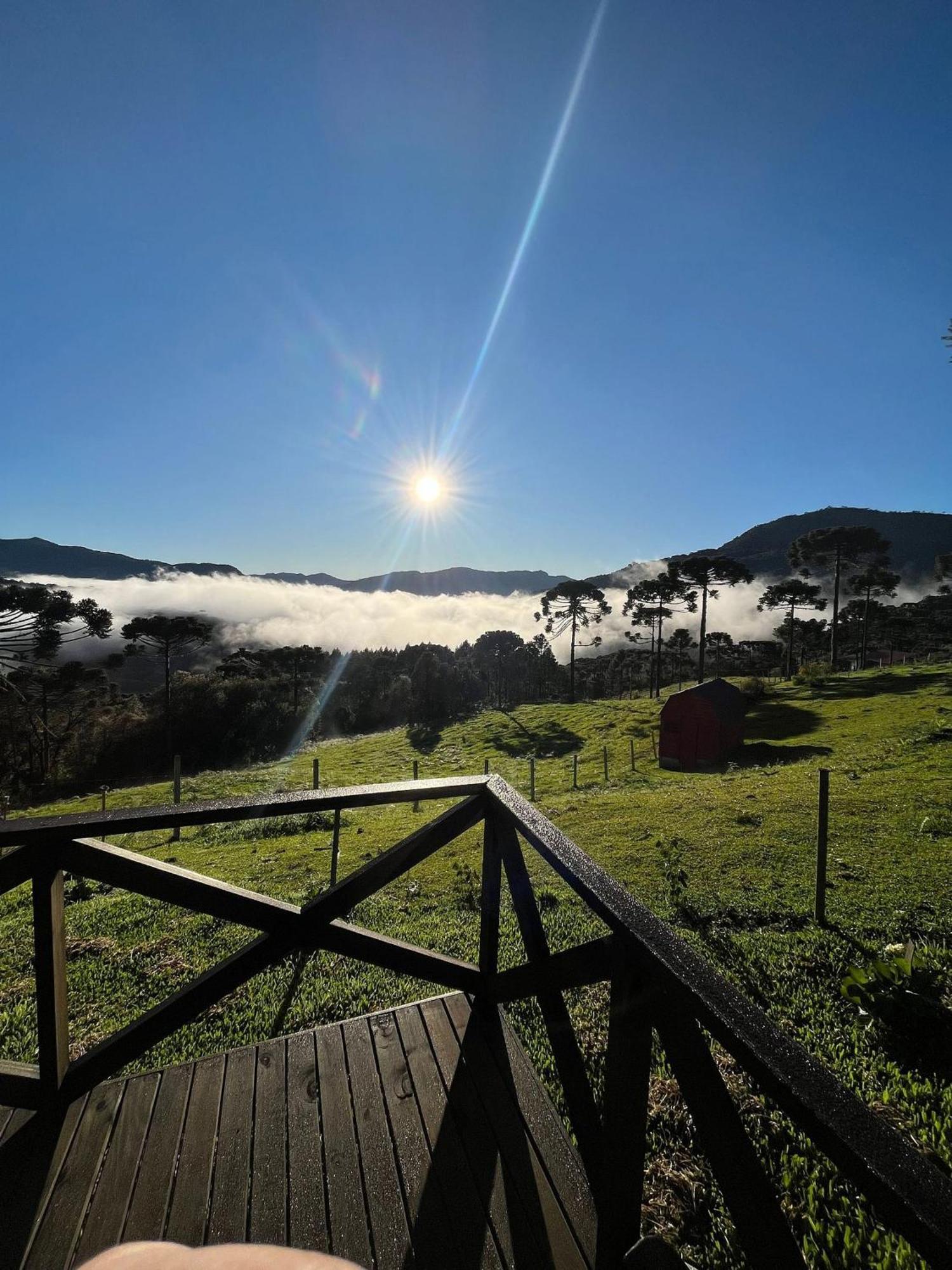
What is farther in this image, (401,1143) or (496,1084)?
(496,1084)

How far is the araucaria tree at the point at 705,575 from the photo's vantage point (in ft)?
151

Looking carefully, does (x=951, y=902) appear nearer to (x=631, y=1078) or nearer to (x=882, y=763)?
(x=631, y=1078)

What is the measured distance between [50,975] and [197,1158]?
3.32 feet

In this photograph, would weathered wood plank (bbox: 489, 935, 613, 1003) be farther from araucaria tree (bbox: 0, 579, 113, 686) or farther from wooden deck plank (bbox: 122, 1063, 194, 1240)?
araucaria tree (bbox: 0, 579, 113, 686)

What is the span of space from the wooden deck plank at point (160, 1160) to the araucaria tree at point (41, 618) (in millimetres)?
23521

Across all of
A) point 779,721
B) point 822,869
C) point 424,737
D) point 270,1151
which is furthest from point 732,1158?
point 424,737

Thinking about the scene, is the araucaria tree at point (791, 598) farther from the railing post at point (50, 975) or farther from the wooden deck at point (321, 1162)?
the railing post at point (50, 975)

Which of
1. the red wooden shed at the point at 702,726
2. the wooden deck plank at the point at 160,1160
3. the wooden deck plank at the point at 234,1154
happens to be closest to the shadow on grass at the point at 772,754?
the red wooden shed at the point at 702,726

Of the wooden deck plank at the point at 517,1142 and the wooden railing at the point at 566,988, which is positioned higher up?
the wooden railing at the point at 566,988

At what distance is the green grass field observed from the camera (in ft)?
9.52

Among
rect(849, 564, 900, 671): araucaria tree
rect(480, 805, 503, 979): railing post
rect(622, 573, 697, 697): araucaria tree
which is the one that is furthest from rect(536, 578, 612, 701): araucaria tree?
rect(480, 805, 503, 979): railing post

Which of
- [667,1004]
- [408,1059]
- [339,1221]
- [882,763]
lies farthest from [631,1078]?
[882,763]

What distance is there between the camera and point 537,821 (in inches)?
97.4

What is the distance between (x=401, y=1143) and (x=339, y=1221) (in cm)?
37
